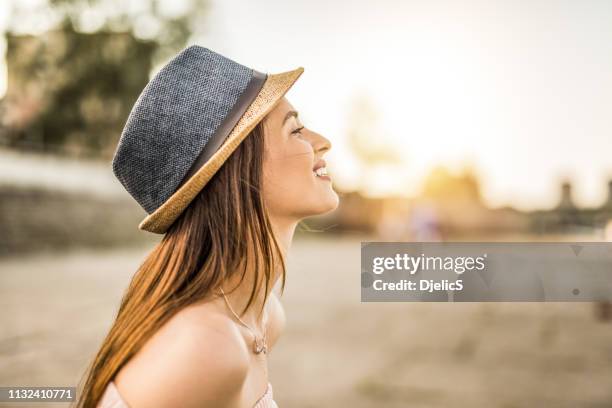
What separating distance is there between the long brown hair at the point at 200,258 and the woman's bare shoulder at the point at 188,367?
0.03m

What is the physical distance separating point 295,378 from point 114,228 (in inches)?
412

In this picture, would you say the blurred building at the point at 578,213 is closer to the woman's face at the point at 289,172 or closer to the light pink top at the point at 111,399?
the woman's face at the point at 289,172

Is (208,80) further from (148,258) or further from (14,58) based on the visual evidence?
(14,58)

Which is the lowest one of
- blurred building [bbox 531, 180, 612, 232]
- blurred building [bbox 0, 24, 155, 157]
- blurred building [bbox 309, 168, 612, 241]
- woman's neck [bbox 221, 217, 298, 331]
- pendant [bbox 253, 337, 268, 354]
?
pendant [bbox 253, 337, 268, 354]

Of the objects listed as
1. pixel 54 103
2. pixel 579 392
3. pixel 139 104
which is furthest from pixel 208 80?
pixel 54 103

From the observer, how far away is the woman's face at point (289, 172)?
1.24 m

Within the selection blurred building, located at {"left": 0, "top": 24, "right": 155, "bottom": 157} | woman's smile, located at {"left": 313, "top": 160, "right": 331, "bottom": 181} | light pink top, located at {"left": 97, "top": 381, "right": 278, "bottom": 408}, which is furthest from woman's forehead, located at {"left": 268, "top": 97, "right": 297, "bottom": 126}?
blurred building, located at {"left": 0, "top": 24, "right": 155, "bottom": 157}

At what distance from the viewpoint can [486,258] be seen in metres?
2.70

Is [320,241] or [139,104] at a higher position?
[320,241]

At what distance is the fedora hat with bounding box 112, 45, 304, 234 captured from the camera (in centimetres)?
114

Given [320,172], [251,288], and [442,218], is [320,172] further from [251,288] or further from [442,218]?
[442,218]

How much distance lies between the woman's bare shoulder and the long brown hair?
0.11 ft

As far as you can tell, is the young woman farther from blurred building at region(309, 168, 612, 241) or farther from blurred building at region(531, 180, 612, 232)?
blurred building at region(309, 168, 612, 241)

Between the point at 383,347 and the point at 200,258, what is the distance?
14.9ft
